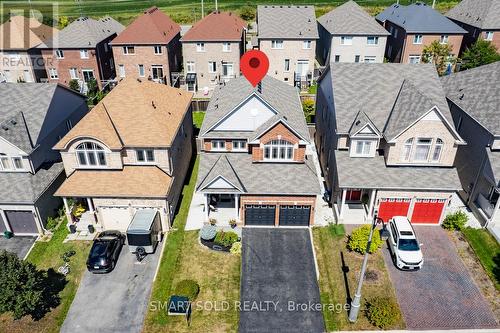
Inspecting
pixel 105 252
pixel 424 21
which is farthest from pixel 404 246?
pixel 424 21

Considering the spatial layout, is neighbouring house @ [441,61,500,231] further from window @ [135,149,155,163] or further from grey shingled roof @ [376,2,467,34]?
window @ [135,149,155,163]

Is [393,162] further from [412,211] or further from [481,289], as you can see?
[481,289]

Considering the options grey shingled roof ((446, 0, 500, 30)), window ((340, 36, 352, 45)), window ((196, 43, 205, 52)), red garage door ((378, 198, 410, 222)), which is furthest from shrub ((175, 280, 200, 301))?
grey shingled roof ((446, 0, 500, 30))

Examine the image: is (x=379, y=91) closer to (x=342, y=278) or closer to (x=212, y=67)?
(x=342, y=278)

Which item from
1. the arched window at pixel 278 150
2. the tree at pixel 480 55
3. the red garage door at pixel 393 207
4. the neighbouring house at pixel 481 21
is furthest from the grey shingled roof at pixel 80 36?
the neighbouring house at pixel 481 21

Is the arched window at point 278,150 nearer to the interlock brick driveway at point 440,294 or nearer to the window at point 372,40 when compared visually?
the interlock brick driveway at point 440,294

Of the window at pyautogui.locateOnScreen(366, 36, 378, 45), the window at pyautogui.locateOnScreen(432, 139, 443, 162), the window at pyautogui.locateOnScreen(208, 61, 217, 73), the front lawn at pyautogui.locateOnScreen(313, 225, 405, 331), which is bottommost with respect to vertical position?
the front lawn at pyautogui.locateOnScreen(313, 225, 405, 331)
